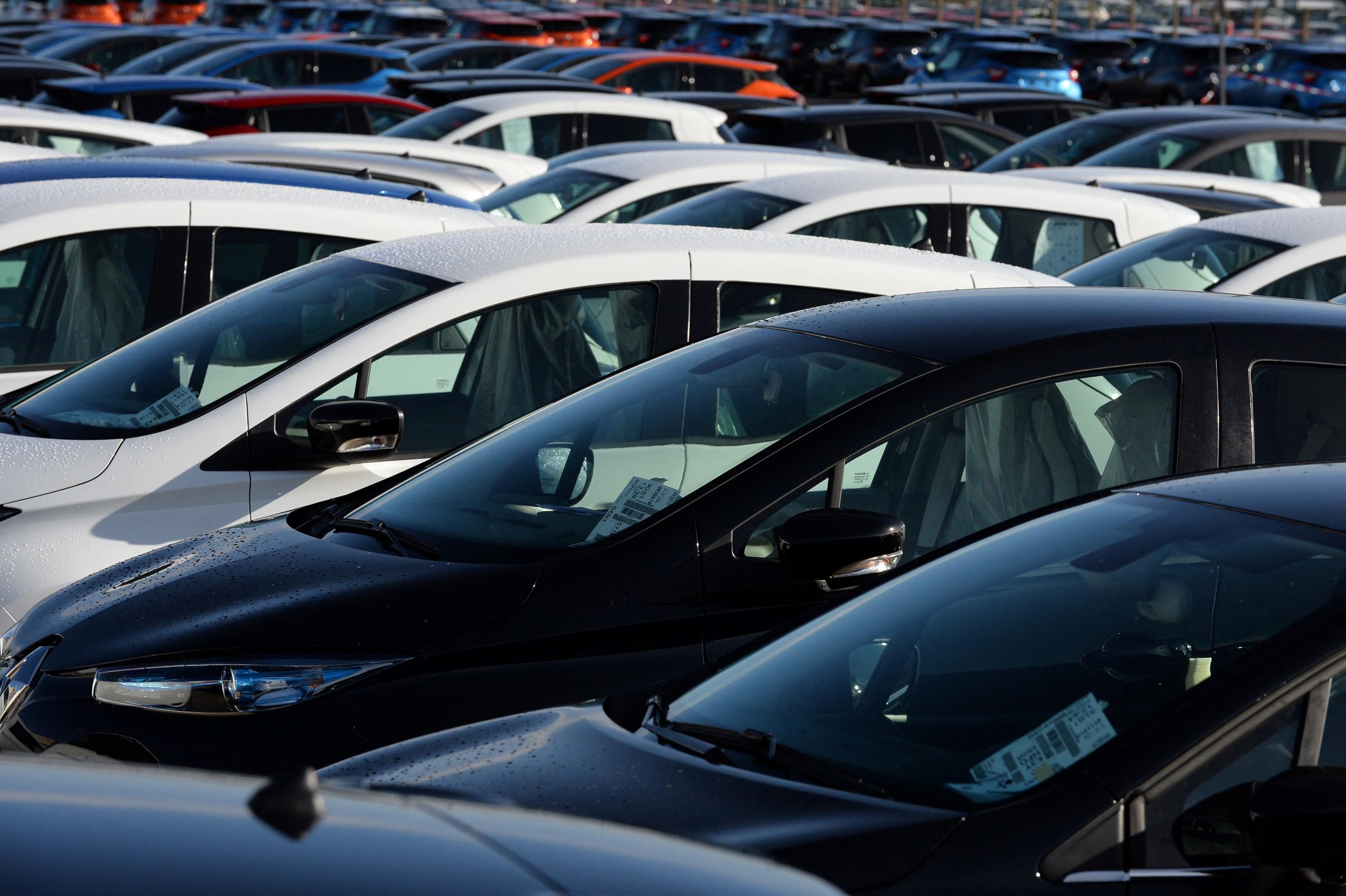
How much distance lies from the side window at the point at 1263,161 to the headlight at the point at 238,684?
11.4m

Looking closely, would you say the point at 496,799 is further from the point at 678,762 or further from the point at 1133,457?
the point at 1133,457

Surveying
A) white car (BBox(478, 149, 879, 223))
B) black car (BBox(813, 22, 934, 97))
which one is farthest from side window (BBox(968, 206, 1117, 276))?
black car (BBox(813, 22, 934, 97))

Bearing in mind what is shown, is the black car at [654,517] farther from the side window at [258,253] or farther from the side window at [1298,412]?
the side window at [258,253]

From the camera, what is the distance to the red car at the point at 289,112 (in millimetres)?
13117

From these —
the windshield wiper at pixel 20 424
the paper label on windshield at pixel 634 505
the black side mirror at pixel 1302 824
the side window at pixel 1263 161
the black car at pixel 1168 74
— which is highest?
the black side mirror at pixel 1302 824

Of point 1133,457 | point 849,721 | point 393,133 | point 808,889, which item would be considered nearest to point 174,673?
point 849,721

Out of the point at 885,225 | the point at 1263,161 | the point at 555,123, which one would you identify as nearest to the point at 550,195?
the point at 885,225

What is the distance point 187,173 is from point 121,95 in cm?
713

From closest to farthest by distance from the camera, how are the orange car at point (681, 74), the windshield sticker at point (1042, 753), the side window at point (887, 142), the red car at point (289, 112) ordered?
the windshield sticker at point (1042, 753) → the red car at point (289, 112) → the side window at point (887, 142) → the orange car at point (681, 74)

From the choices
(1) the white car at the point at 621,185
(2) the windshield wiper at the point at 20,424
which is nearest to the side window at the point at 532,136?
(1) the white car at the point at 621,185

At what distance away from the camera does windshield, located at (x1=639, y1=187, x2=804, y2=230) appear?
8.63 meters

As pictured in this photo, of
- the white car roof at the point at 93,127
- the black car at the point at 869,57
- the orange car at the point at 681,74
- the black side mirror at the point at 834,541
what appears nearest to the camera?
the black side mirror at the point at 834,541

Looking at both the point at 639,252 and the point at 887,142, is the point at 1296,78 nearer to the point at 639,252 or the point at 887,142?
the point at 887,142

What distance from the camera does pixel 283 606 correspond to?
142 inches
